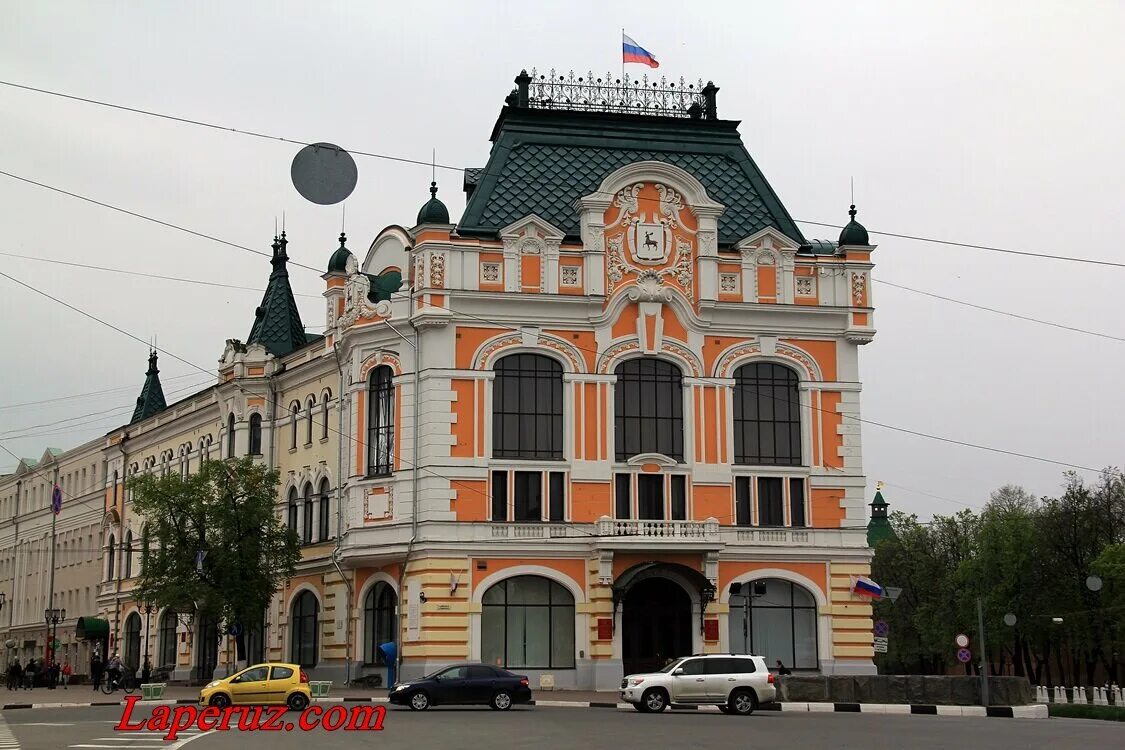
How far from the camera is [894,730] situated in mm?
31344

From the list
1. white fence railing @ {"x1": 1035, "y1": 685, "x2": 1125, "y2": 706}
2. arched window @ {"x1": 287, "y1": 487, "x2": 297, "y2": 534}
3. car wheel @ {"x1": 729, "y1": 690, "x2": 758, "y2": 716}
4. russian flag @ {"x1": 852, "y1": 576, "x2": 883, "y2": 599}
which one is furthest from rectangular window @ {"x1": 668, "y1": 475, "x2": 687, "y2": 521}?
white fence railing @ {"x1": 1035, "y1": 685, "x2": 1125, "y2": 706}

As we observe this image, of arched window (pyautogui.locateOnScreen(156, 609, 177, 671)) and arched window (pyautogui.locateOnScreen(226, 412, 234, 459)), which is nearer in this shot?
arched window (pyautogui.locateOnScreen(226, 412, 234, 459))

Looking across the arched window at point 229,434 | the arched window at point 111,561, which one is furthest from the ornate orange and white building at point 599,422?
the arched window at point 111,561

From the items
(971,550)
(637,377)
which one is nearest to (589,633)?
(637,377)

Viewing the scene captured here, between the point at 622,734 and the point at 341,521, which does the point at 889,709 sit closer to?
the point at 622,734

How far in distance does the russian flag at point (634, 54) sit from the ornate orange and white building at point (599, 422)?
2.21 metres

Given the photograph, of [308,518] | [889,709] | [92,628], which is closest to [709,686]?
[889,709]

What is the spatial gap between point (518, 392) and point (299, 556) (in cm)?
1298

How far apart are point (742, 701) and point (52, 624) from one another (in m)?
56.9

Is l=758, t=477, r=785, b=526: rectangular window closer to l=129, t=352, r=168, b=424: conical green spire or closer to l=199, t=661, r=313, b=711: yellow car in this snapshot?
l=199, t=661, r=313, b=711: yellow car

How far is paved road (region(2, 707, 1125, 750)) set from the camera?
26.8 meters

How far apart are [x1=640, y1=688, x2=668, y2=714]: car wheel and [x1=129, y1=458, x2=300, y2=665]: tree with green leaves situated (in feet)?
75.4

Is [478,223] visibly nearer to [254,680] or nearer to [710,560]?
[710,560]

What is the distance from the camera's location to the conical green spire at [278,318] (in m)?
69.8
